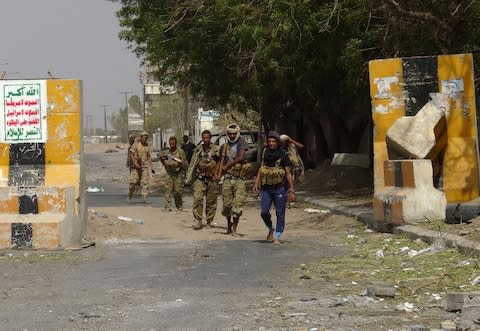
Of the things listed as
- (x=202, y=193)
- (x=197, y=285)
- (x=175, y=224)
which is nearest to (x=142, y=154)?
(x=175, y=224)

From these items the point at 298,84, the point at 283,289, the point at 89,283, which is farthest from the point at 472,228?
the point at 298,84

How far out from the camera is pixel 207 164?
14.3 metres

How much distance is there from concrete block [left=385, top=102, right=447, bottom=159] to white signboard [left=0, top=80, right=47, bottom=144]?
532cm

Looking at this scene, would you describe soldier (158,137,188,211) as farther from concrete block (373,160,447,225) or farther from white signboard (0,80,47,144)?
concrete block (373,160,447,225)

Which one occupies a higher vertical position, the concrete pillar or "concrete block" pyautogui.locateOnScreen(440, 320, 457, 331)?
the concrete pillar

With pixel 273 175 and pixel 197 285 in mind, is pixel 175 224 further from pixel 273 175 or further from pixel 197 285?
pixel 197 285

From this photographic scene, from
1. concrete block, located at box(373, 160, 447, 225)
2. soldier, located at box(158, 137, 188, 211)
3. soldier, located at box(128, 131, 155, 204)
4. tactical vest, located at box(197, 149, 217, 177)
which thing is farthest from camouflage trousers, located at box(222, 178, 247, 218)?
soldier, located at box(128, 131, 155, 204)

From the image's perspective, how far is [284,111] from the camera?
30562 mm

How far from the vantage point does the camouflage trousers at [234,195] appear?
44.2 ft

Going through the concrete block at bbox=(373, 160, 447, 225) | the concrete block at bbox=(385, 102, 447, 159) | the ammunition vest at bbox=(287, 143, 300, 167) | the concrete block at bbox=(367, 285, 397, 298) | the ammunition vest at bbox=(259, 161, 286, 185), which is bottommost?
the concrete block at bbox=(367, 285, 397, 298)

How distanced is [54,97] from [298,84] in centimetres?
1034

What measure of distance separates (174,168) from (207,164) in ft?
14.4

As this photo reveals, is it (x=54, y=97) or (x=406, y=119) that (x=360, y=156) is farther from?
(x=54, y=97)

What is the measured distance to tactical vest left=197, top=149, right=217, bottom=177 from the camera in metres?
14.2
